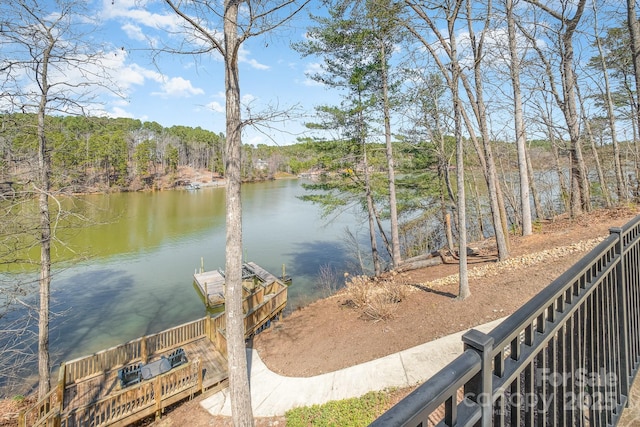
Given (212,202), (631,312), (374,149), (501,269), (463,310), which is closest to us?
(631,312)

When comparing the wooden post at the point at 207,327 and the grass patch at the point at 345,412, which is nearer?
the grass patch at the point at 345,412

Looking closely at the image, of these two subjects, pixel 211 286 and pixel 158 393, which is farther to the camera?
pixel 211 286

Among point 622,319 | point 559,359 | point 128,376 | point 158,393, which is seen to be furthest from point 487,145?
point 128,376

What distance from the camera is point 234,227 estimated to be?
15.6 feet

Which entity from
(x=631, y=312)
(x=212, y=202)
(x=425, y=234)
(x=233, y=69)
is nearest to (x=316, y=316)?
(x=233, y=69)

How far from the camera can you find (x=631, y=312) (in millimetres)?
2297

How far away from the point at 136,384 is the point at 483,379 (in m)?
8.34

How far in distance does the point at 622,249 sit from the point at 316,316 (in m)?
7.94

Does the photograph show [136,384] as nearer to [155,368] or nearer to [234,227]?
[155,368]

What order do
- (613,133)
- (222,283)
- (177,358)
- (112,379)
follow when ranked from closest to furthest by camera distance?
(112,379) < (177,358) < (613,133) < (222,283)

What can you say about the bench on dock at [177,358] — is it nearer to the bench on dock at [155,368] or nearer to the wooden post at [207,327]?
the bench on dock at [155,368]

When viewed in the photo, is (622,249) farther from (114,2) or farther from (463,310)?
(114,2)

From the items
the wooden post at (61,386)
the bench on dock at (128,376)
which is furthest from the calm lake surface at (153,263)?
the bench on dock at (128,376)

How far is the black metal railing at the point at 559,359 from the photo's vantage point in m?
0.86
